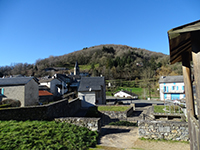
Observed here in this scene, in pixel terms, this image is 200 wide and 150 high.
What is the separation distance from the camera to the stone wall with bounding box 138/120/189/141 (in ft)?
20.9

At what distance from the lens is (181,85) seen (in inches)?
1297

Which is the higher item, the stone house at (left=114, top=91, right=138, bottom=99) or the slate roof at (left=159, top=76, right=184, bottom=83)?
the slate roof at (left=159, top=76, right=184, bottom=83)

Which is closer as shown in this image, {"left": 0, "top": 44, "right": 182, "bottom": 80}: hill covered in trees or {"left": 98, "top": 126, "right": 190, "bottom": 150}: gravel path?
{"left": 98, "top": 126, "right": 190, "bottom": 150}: gravel path

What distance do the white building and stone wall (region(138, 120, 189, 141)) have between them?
99.1 feet

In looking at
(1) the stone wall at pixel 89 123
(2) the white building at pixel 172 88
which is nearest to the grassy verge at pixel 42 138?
(1) the stone wall at pixel 89 123

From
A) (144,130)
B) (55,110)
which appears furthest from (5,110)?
(144,130)

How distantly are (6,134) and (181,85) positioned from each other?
3623 centimetres

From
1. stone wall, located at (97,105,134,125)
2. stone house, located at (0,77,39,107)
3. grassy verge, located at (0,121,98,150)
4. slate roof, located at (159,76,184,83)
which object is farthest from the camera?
slate roof, located at (159,76,184,83)

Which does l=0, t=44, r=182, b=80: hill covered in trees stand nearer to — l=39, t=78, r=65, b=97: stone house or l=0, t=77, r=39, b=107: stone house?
l=39, t=78, r=65, b=97: stone house

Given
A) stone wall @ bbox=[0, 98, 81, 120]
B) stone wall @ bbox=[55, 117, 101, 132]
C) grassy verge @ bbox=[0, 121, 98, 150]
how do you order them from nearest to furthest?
grassy verge @ bbox=[0, 121, 98, 150]
stone wall @ bbox=[55, 117, 101, 132]
stone wall @ bbox=[0, 98, 81, 120]

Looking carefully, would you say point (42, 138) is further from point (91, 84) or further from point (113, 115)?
point (91, 84)

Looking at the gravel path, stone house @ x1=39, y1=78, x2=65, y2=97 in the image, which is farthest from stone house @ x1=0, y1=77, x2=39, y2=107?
the gravel path

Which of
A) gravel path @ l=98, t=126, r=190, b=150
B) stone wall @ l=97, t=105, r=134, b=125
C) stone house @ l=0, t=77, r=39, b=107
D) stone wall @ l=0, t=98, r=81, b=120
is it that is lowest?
stone wall @ l=97, t=105, r=134, b=125

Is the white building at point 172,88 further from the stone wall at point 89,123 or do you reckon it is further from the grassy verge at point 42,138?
the grassy verge at point 42,138
